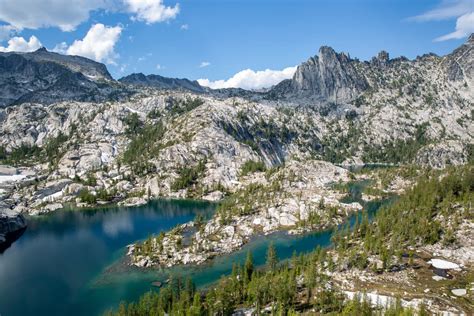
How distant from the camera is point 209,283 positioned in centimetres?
9094

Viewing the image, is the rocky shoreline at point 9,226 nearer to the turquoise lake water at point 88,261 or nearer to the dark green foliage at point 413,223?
the turquoise lake water at point 88,261

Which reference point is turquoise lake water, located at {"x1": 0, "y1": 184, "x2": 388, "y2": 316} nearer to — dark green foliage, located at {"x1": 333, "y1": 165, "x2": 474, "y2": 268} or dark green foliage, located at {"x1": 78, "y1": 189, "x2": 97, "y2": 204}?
dark green foliage, located at {"x1": 78, "y1": 189, "x2": 97, "y2": 204}

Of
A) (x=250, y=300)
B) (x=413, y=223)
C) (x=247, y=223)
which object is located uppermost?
(x=413, y=223)

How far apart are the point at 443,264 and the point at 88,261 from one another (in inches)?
4051

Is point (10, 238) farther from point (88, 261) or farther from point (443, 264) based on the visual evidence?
point (443, 264)

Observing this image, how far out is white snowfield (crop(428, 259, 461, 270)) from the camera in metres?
90.6

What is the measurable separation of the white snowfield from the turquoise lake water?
113ft

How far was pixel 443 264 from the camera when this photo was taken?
92.1 m

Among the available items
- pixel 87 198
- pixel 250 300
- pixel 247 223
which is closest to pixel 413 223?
pixel 247 223

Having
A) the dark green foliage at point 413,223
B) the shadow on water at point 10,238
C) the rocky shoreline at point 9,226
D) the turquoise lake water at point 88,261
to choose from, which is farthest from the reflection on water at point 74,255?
the dark green foliage at point 413,223

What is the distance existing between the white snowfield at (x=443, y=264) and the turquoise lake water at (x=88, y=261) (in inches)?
1362

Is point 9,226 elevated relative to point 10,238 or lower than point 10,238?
elevated

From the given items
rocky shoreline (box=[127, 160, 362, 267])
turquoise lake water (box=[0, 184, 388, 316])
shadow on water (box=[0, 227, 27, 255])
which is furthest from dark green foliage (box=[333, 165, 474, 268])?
shadow on water (box=[0, 227, 27, 255])

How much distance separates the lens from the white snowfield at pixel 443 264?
90.6 m
